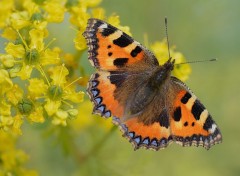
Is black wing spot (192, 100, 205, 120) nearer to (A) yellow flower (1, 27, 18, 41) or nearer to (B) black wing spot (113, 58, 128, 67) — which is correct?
(B) black wing spot (113, 58, 128, 67)

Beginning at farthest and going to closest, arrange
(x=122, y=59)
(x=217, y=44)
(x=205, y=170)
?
(x=217, y=44) < (x=205, y=170) < (x=122, y=59)

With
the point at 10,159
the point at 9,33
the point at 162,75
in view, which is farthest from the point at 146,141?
the point at 9,33

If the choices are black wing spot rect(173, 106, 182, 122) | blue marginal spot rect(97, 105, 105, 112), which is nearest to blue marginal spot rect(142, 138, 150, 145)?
black wing spot rect(173, 106, 182, 122)

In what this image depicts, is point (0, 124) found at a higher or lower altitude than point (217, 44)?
lower

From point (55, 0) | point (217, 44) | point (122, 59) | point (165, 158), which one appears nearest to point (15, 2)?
point (55, 0)

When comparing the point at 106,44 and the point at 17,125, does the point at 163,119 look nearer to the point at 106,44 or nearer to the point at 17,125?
the point at 106,44

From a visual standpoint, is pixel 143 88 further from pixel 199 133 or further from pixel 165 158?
pixel 165 158

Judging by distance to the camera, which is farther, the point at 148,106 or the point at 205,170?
the point at 205,170
